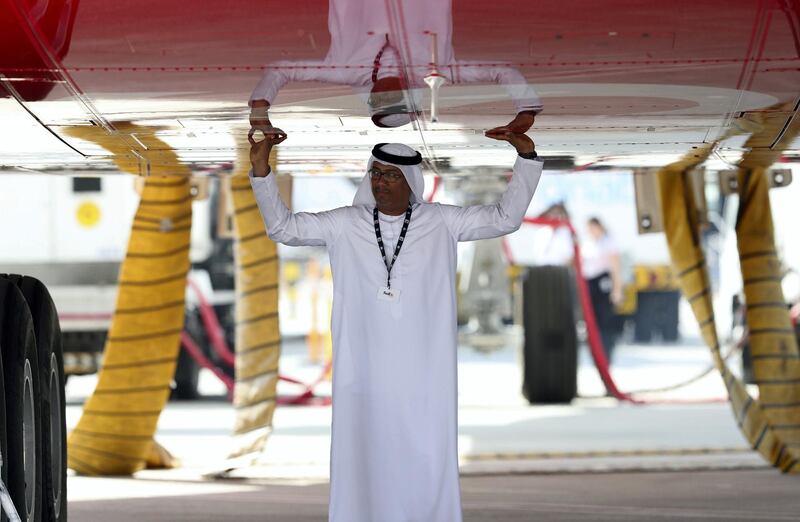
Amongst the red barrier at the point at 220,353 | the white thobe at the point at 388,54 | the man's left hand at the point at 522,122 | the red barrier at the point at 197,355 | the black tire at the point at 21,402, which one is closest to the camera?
the white thobe at the point at 388,54

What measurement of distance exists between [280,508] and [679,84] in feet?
9.58

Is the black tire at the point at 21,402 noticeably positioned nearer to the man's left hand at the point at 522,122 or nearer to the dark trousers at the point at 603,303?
the man's left hand at the point at 522,122

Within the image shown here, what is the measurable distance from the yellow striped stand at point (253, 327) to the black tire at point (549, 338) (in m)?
3.30

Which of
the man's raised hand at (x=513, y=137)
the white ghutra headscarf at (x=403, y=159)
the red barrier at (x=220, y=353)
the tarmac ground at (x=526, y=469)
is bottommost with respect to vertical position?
the tarmac ground at (x=526, y=469)

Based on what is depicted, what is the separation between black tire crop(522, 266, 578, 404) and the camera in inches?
408

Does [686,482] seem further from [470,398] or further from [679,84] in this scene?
[470,398]

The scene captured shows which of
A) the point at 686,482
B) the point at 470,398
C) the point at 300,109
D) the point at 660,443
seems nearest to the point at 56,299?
the point at 470,398

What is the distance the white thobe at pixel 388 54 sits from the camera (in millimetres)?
3510

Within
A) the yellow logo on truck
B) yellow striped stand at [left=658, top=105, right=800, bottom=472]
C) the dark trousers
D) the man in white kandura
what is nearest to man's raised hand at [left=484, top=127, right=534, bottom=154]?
the man in white kandura

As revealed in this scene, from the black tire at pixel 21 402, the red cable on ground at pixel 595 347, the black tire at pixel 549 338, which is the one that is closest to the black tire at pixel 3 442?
the black tire at pixel 21 402

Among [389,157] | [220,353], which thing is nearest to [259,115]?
[389,157]

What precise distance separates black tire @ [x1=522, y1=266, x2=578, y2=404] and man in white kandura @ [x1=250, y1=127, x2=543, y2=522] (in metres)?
5.82

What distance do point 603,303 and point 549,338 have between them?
2613mm

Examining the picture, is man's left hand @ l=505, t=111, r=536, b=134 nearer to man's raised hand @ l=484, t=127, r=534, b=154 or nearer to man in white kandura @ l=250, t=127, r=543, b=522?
man's raised hand @ l=484, t=127, r=534, b=154
